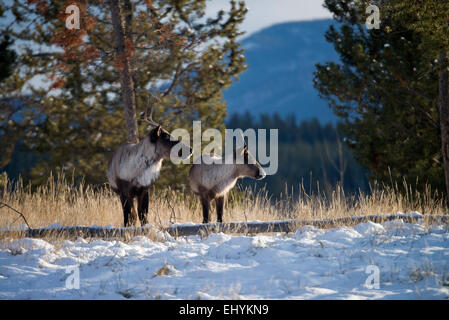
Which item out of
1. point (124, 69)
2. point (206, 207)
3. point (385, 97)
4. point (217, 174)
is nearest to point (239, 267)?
point (206, 207)

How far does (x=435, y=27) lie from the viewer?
Result: 7.79 meters

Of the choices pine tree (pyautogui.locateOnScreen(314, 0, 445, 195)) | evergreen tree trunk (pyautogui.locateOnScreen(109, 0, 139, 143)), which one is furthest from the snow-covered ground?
pine tree (pyautogui.locateOnScreen(314, 0, 445, 195))

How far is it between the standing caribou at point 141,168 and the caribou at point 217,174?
50cm

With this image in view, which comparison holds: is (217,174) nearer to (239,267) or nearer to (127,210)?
(127,210)

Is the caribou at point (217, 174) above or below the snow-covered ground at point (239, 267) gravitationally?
above

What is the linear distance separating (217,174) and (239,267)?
3.00 metres

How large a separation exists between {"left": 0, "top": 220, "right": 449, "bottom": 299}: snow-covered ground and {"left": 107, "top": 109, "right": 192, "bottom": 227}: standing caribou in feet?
4.74

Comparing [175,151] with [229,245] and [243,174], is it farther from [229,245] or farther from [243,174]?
[229,245]

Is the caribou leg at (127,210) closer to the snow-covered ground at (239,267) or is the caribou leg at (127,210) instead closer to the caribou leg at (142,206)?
the caribou leg at (142,206)

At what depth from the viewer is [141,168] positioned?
7.28 metres

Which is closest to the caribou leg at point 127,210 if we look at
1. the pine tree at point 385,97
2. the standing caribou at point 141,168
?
the standing caribou at point 141,168

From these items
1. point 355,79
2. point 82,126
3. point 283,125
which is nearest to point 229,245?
point 355,79

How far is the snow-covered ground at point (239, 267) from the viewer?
3961 millimetres
